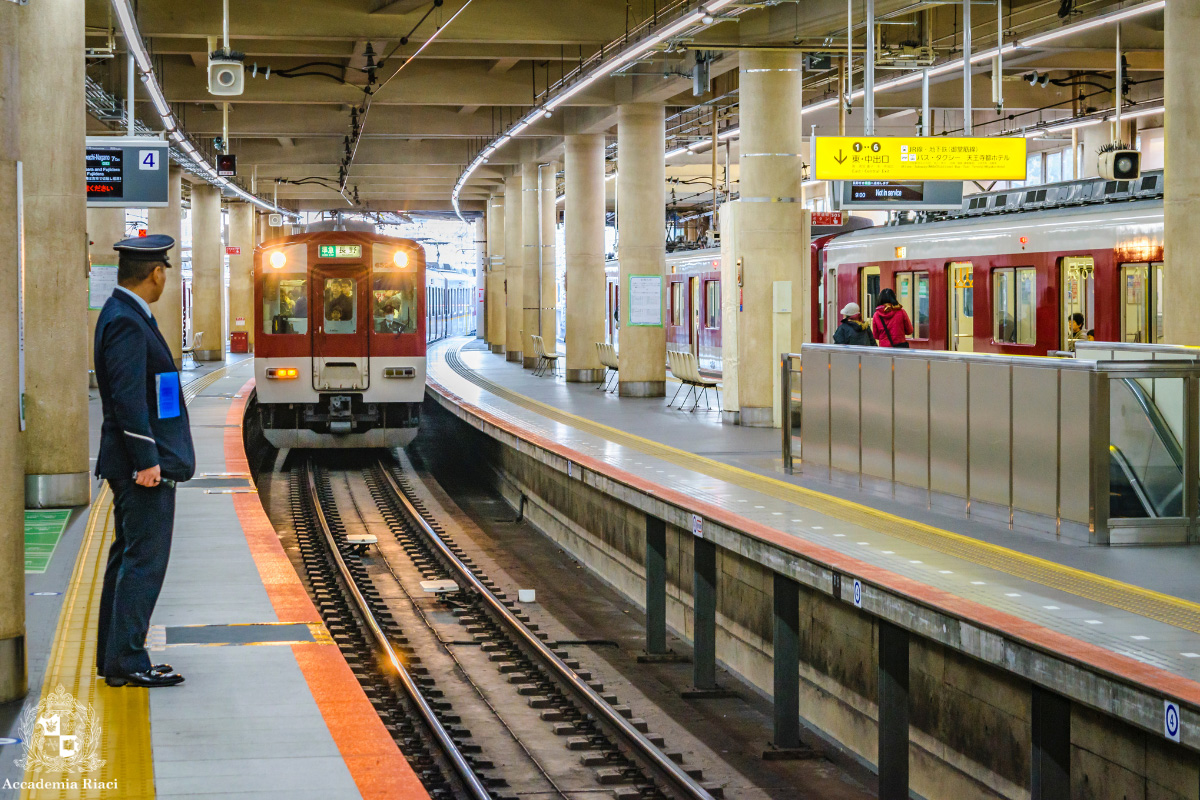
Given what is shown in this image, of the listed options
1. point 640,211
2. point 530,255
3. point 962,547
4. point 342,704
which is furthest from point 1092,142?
point 342,704

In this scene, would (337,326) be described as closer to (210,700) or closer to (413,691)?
(413,691)

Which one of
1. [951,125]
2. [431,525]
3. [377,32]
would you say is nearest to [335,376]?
[431,525]

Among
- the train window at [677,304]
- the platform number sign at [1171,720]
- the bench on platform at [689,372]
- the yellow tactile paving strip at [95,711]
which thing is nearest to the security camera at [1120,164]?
the bench on platform at [689,372]

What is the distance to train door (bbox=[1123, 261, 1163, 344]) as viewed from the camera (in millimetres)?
14945

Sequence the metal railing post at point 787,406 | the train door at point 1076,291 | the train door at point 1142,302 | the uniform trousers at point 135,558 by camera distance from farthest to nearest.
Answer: the train door at point 1076,291 < the train door at point 1142,302 < the metal railing post at point 787,406 < the uniform trousers at point 135,558

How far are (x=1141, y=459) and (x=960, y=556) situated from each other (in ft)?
4.60

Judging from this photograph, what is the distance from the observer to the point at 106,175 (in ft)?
50.3

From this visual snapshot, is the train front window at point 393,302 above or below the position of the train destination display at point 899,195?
below

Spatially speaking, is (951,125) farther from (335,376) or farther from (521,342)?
(335,376)

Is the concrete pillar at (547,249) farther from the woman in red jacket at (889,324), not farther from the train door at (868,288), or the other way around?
the woman in red jacket at (889,324)

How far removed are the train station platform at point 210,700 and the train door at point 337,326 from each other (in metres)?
11.1

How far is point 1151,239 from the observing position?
1490cm

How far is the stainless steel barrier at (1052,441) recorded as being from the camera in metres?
8.77

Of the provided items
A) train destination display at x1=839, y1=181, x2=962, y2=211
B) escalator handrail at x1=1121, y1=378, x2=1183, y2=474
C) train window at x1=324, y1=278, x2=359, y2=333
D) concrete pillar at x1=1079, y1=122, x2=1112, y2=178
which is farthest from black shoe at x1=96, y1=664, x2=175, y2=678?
concrete pillar at x1=1079, y1=122, x2=1112, y2=178
